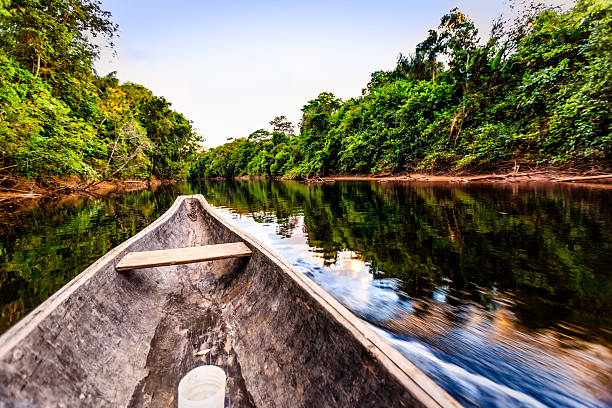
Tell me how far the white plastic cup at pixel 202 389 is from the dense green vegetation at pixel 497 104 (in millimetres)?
12065

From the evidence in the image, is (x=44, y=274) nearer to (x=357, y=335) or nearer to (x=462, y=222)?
(x=357, y=335)

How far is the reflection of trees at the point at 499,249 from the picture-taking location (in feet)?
7.64

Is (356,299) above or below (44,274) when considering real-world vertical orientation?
below

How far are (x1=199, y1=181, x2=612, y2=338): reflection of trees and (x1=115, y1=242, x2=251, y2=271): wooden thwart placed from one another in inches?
73.3

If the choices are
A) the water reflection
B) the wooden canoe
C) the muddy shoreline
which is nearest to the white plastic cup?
the wooden canoe

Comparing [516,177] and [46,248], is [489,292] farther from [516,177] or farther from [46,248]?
[516,177]

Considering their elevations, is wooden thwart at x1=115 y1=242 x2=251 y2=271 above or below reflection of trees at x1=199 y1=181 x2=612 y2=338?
above

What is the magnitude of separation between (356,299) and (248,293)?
4.01ft

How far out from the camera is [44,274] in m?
3.08

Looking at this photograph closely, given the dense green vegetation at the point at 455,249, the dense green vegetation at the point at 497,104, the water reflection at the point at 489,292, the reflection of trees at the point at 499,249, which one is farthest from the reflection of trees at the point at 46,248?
the dense green vegetation at the point at 497,104

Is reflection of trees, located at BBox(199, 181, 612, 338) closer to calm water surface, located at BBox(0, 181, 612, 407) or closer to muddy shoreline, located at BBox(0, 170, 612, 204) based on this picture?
calm water surface, located at BBox(0, 181, 612, 407)

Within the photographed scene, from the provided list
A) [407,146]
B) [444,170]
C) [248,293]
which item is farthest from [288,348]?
[407,146]

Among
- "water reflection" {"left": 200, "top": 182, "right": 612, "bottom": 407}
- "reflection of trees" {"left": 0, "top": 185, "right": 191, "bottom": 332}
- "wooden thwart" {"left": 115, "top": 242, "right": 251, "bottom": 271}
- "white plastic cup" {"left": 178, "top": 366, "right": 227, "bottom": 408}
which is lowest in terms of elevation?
"water reflection" {"left": 200, "top": 182, "right": 612, "bottom": 407}

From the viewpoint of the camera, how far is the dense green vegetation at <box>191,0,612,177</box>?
834 cm
